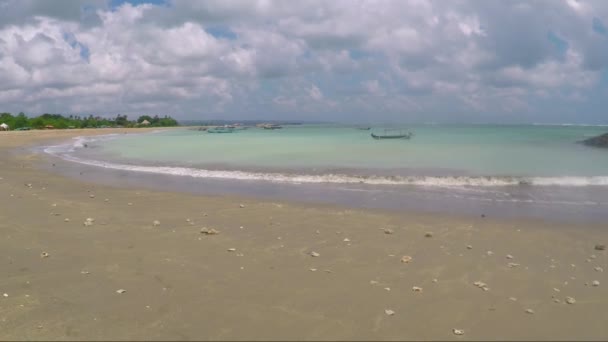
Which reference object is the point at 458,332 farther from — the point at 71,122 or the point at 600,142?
the point at 71,122

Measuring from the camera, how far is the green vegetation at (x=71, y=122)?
10000 centimetres

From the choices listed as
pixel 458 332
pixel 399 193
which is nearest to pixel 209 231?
pixel 458 332

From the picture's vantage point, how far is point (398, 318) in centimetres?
491

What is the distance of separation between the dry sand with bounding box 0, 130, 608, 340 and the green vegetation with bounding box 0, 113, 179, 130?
108617mm

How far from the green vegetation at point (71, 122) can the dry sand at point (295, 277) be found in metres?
109

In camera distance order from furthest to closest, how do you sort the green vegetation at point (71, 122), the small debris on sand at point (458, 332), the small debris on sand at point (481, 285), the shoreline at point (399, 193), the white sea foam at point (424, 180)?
the green vegetation at point (71, 122)
the white sea foam at point (424, 180)
the shoreline at point (399, 193)
the small debris on sand at point (481, 285)
the small debris on sand at point (458, 332)

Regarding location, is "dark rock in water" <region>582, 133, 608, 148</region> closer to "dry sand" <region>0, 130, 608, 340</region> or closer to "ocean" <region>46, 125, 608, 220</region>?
"ocean" <region>46, 125, 608, 220</region>

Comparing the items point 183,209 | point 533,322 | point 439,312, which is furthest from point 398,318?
point 183,209

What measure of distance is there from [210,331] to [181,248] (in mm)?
3299

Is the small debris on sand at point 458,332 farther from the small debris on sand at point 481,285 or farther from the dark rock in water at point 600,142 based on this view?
the dark rock in water at point 600,142

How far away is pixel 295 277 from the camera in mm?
6219

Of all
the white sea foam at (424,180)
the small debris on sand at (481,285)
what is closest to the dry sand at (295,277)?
the small debris on sand at (481,285)

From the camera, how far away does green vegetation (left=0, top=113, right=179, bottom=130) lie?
100m

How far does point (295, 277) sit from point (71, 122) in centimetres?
13211
